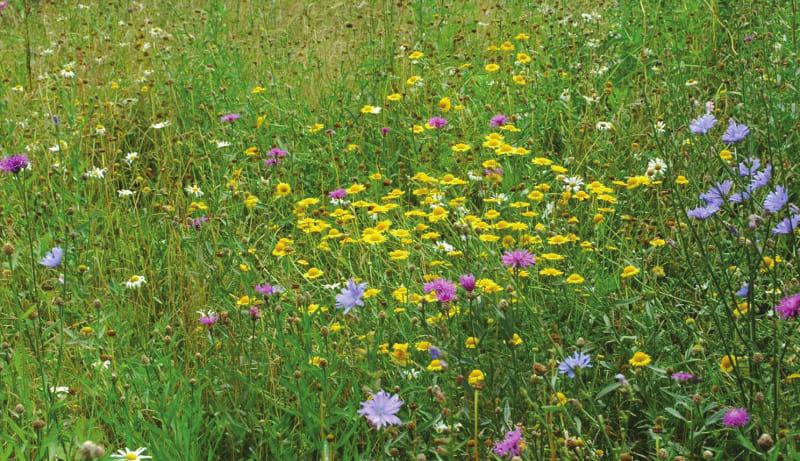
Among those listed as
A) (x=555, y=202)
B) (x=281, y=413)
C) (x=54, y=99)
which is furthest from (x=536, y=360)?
(x=54, y=99)

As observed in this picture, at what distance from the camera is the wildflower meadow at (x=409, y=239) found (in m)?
1.69

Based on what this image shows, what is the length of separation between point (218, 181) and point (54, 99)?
3.52ft

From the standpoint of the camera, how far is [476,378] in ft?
5.57

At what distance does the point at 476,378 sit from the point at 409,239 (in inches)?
27.4

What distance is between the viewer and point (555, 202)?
106 inches

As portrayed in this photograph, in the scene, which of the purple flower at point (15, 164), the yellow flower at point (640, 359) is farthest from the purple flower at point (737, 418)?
the purple flower at point (15, 164)

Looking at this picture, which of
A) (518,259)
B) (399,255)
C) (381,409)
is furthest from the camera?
(399,255)

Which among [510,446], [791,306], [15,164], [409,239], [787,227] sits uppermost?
[787,227]

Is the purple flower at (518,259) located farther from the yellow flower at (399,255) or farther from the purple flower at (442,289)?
the yellow flower at (399,255)

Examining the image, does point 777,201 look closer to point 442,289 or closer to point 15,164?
point 442,289

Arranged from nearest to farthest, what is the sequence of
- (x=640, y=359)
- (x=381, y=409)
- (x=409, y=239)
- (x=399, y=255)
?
(x=381, y=409) → (x=640, y=359) → (x=399, y=255) → (x=409, y=239)

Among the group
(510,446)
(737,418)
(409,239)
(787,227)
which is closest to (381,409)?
(510,446)

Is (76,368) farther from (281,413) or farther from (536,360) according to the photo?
(536,360)

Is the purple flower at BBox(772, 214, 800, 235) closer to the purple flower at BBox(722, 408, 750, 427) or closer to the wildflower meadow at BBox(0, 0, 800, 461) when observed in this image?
the wildflower meadow at BBox(0, 0, 800, 461)
